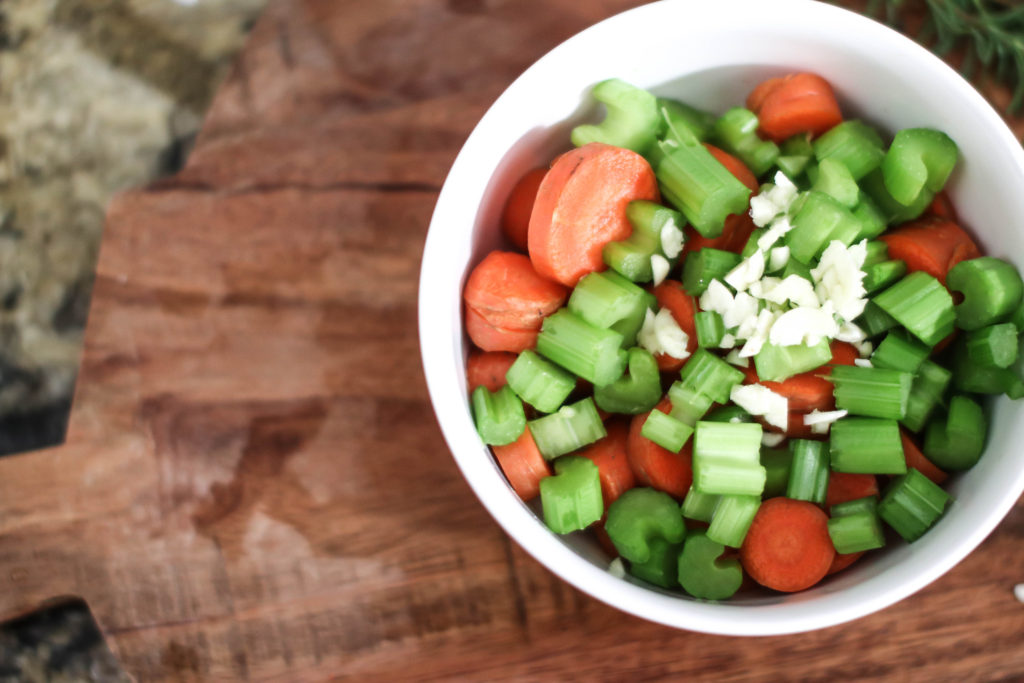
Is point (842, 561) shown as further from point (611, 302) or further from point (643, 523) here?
point (611, 302)

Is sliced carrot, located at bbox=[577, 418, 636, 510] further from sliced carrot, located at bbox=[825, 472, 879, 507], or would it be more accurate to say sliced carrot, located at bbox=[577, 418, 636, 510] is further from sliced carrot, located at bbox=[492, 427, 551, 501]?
sliced carrot, located at bbox=[825, 472, 879, 507]

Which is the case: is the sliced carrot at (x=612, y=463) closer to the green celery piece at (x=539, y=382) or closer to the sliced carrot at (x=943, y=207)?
the green celery piece at (x=539, y=382)

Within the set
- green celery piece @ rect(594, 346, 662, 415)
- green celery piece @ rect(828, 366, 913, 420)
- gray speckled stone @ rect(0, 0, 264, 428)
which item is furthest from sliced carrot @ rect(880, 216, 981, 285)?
gray speckled stone @ rect(0, 0, 264, 428)

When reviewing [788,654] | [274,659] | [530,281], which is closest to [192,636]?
[274,659]

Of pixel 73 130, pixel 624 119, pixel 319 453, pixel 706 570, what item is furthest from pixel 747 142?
pixel 73 130

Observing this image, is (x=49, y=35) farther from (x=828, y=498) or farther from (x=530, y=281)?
(x=828, y=498)

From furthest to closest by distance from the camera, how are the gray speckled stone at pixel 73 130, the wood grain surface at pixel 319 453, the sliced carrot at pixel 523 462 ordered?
1. the gray speckled stone at pixel 73 130
2. the wood grain surface at pixel 319 453
3. the sliced carrot at pixel 523 462

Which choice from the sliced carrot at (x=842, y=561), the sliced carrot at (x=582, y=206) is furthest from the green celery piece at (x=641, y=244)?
the sliced carrot at (x=842, y=561)
